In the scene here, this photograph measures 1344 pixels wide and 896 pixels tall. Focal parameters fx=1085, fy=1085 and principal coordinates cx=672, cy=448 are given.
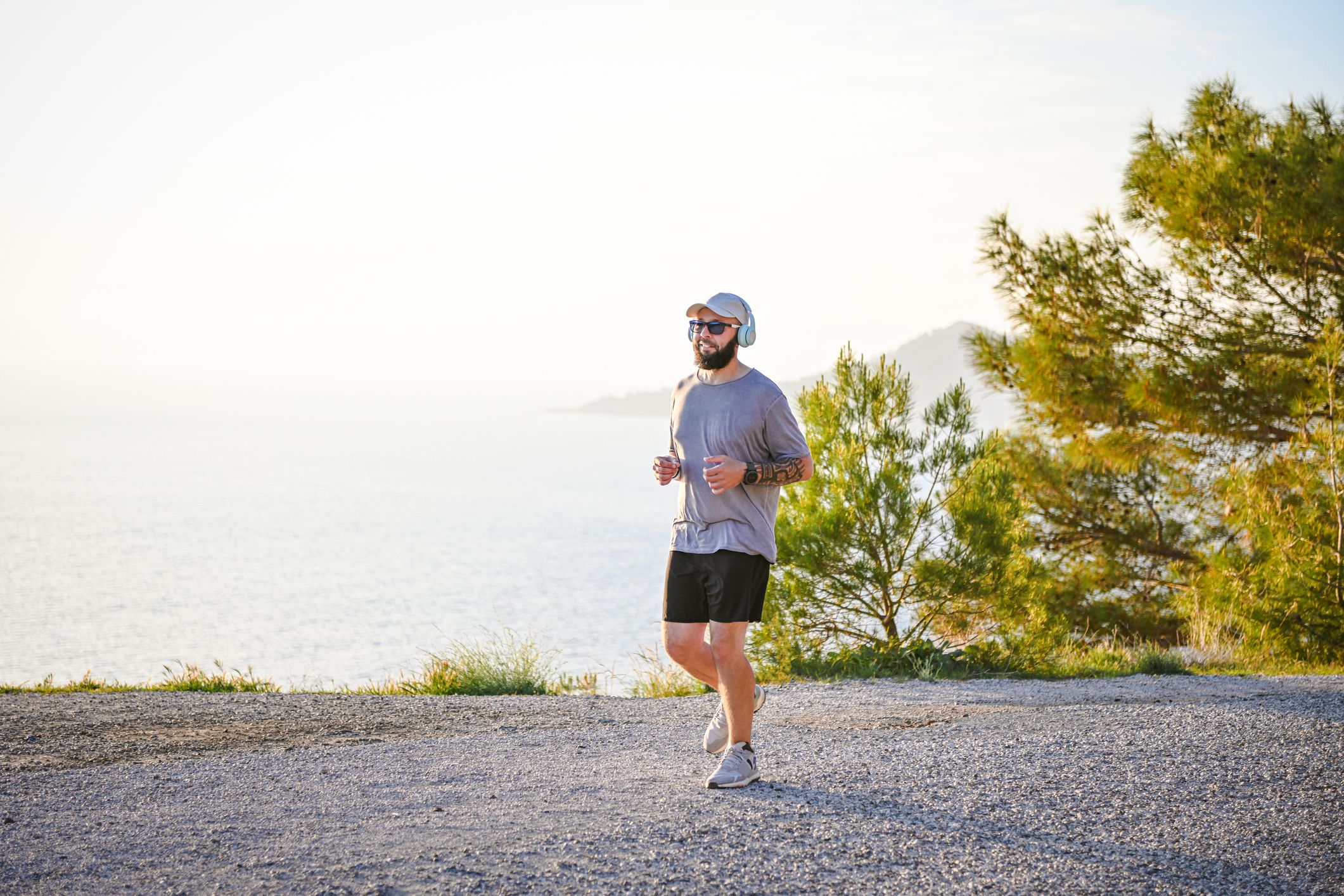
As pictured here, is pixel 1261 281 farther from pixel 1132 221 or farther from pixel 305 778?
pixel 305 778

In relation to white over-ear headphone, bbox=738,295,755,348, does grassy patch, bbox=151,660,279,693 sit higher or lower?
lower

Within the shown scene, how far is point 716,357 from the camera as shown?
4695 millimetres

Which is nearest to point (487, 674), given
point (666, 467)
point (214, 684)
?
point (214, 684)

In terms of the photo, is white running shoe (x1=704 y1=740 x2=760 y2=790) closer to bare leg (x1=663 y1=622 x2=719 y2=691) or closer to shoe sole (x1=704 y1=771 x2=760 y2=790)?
shoe sole (x1=704 y1=771 x2=760 y2=790)

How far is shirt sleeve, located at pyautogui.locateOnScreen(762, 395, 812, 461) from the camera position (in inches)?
181

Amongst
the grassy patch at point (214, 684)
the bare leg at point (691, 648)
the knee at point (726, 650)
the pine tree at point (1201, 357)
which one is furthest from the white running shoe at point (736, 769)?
the pine tree at point (1201, 357)

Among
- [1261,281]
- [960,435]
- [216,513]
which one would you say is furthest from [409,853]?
[216,513]

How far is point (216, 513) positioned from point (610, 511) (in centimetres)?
2648

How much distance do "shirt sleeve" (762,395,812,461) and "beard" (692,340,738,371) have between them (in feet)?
0.97

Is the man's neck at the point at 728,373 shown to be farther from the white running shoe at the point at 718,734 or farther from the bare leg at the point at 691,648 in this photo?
the white running shoe at the point at 718,734

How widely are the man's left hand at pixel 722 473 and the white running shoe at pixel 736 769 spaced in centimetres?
115

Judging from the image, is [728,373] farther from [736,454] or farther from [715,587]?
[715,587]

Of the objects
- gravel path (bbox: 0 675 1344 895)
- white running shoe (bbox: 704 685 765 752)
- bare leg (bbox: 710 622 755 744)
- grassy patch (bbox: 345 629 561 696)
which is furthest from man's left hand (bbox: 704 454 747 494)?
grassy patch (bbox: 345 629 561 696)

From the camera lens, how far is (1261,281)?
13328 mm
